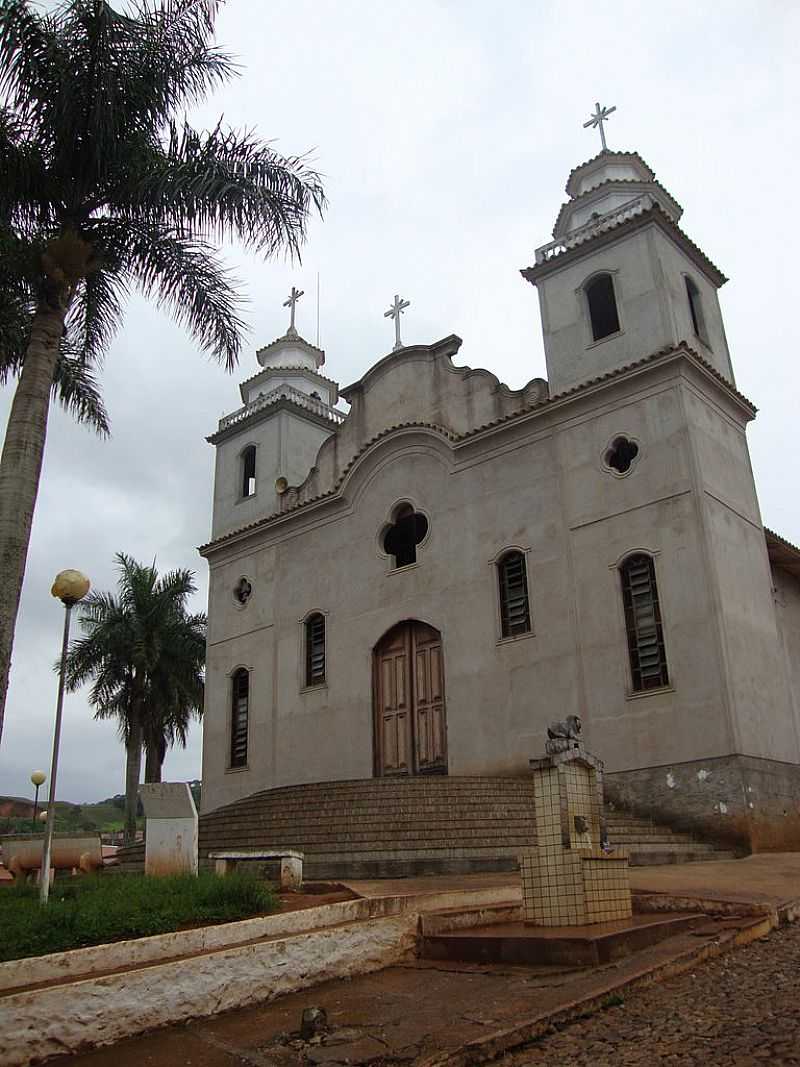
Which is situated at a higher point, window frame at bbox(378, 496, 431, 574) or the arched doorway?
window frame at bbox(378, 496, 431, 574)

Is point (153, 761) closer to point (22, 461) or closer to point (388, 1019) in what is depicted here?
point (22, 461)

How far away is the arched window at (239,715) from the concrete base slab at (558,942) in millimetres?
15952

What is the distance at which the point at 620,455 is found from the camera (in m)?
17.5

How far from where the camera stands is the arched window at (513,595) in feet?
58.9

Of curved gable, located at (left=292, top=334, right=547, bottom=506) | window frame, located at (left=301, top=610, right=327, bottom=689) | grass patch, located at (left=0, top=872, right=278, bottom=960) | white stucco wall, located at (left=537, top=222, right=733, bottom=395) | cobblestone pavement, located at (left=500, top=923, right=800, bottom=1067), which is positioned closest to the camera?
cobblestone pavement, located at (left=500, top=923, right=800, bottom=1067)

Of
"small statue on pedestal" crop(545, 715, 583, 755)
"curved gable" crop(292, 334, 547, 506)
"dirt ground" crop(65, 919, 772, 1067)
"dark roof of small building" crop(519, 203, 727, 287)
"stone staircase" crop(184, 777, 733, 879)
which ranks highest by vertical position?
"dark roof of small building" crop(519, 203, 727, 287)

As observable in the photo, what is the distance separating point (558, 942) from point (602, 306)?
604 inches

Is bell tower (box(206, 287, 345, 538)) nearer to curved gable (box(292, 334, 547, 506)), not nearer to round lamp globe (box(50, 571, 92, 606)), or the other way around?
curved gable (box(292, 334, 547, 506))

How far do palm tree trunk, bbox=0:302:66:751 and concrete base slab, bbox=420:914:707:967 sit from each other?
15.6ft

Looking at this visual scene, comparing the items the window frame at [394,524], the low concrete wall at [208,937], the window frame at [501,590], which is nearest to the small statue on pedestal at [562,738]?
the low concrete wall at [208,937]

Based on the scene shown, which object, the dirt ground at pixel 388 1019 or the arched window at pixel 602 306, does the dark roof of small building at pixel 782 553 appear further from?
the dirt ground at pixel 388 1019

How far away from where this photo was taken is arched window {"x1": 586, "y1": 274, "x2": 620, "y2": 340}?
19016 mm

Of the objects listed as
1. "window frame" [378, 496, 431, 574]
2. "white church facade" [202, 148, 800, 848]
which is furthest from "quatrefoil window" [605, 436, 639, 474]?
"window frame" [378, 496, 431, 574]

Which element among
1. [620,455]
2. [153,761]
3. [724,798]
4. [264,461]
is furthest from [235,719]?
[724,798]
